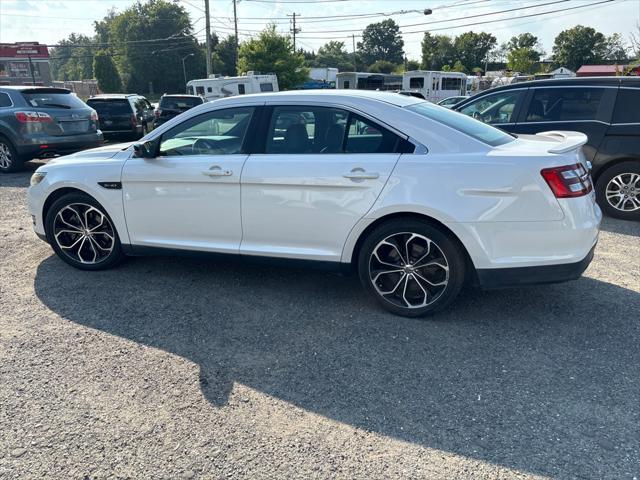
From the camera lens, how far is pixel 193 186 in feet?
13.3

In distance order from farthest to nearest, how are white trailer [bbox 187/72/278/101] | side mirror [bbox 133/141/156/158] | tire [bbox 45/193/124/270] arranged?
white trailer [bbox 187/72/278/101]
tire [bbox 45/193/124/270]
side mirror [bbox 133/141/156/158]

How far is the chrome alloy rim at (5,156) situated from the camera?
9756 mm

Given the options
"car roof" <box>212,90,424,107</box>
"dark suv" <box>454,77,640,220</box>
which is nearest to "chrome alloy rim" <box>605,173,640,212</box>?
"dark suv" <box>454,77,640,220</box>

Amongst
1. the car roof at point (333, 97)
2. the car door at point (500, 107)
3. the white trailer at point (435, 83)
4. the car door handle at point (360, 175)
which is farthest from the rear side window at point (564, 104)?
the white trailer at point (435, 83)

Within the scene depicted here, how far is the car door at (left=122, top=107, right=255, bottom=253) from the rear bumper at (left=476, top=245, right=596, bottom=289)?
1.99 metres

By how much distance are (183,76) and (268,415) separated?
81.0 meters

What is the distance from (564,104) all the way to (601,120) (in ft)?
1.78

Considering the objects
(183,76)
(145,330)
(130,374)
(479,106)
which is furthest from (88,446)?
(183,76)

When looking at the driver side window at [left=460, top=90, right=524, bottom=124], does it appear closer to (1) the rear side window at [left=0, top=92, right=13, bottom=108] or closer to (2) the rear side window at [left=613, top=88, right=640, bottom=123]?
(2) the rear side window at [left=613, top=88, right=640, bottom=123]

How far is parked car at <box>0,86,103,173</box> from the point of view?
9484 mm

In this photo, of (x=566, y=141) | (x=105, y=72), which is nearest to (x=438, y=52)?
(x=105, y=72)

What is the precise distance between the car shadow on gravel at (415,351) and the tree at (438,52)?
103 m

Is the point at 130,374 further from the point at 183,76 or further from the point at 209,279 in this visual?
the point at 183,76

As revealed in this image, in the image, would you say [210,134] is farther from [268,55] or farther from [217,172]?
[268,55]
